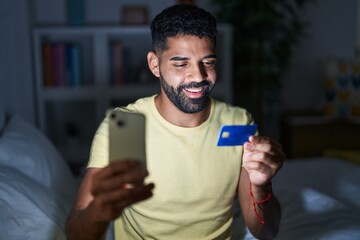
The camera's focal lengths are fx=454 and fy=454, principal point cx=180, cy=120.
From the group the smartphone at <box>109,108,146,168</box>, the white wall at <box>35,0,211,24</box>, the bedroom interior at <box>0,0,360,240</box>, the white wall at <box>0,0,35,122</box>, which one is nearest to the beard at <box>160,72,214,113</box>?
the smartphone at <box>109,108,146,168</box>

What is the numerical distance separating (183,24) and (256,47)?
1.93 metres

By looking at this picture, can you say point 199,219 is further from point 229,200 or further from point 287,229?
point 287,229

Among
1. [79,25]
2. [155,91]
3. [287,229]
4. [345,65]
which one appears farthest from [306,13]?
[287,229]

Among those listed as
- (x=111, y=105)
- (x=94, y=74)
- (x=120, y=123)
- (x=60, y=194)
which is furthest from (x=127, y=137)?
(x=111, y=105)

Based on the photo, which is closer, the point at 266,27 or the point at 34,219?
the point at 34,219

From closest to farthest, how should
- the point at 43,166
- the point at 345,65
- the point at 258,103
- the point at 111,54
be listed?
1. the point at 43,166
2. the point at 111,54
3. the point at 258,103
4. the point at 345,65

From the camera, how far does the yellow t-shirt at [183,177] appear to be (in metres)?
0.90

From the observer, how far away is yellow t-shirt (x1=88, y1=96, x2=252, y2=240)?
901 millimetres

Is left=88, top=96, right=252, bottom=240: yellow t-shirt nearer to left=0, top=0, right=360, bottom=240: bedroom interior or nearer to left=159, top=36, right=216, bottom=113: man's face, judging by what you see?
left=159, top=36, right=216, bottom=113: man's face

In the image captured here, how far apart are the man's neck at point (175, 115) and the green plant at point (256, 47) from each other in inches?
70.0

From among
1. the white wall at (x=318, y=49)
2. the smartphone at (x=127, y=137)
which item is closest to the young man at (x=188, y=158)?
the smartphone at (x=127, y=137)

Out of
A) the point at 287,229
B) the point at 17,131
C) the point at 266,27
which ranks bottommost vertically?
the point at 287,229

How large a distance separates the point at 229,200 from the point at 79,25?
6.15 ft

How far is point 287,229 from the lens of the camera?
1.23 m
